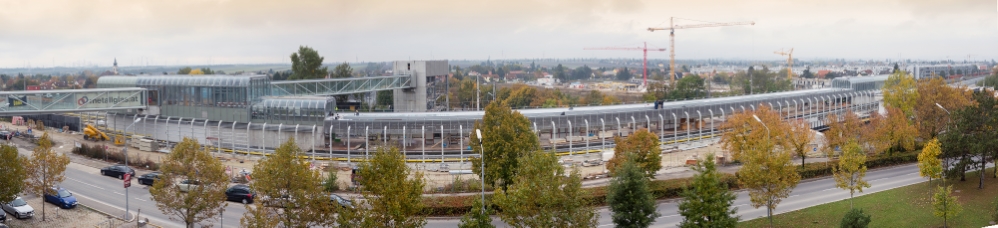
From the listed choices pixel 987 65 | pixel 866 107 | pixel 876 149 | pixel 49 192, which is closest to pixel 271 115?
pixel 49 192

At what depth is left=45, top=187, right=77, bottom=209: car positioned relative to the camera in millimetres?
13258

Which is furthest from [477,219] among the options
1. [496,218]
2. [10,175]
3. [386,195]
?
[10,175]

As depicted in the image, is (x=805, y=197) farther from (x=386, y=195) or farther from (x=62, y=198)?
(x=62, y=198)

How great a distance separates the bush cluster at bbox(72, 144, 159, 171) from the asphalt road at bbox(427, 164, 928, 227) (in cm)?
840

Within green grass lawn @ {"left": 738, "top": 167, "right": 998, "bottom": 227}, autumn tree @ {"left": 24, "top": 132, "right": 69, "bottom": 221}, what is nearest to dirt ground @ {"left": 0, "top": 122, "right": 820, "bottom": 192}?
green grass lawn @ {"left": 738, "top": 167, "right": 998, "bottom": 227}

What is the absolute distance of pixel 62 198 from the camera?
13328 mm

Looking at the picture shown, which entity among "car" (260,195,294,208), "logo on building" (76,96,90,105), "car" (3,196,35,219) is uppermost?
"logo on building" (76,96,90,105)

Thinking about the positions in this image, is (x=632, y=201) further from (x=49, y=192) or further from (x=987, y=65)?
(x=987, y=65)

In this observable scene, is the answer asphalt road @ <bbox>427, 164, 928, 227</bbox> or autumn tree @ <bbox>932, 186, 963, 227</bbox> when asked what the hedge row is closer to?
asphalt road @ <bbox>427, 164, 928, 227</bbox>

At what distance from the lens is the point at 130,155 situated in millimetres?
18578

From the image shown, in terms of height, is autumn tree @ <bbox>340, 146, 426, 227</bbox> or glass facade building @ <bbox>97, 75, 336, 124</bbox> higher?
glass facade building @ <bbox>97, 75, 336, 124</bbox>

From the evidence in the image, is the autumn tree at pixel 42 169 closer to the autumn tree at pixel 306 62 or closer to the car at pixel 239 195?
the car at pixel 239 195

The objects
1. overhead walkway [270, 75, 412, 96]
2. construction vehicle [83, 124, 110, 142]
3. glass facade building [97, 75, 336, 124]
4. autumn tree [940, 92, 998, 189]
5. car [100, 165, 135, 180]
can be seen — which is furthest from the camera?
overhead walkway [270, 75, 412, 96]

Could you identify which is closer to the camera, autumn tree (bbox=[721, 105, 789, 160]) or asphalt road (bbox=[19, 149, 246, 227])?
asphalt road (bbox=[19, 149, 246, 227])
